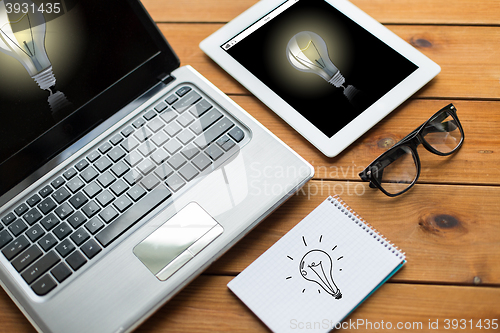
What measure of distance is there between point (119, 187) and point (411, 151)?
0.46 metres

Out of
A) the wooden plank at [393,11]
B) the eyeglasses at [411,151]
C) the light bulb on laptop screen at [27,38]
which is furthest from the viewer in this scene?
the wooden plank at [393,11]

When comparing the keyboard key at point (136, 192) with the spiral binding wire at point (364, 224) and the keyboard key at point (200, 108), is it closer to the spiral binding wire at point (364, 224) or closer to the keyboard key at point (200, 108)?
the keyboard key at point (200, 108)

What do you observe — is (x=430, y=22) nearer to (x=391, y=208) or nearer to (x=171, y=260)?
(x=391, y=208)

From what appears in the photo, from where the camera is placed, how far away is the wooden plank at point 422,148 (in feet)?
2.12

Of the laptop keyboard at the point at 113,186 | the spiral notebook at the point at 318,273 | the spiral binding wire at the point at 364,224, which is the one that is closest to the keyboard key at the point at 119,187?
the laptop keyboard at the point at 113,186

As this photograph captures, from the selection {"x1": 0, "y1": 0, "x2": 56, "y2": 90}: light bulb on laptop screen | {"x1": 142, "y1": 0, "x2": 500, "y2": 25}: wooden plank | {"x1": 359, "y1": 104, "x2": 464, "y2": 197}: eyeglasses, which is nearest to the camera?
{"x1": 0, "y1": 0, "x2": 56, "y2": 90}: light bulb on laptop screen

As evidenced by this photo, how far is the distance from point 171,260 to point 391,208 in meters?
0.35

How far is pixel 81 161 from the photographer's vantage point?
2.01 ft

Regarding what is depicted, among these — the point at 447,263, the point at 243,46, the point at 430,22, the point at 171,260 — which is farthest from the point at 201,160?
the point at 430,22

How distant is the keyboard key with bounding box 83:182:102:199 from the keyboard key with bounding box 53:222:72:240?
53mm

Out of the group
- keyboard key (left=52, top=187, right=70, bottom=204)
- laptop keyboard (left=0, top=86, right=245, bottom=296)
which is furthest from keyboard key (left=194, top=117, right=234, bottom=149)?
keyboard key (left=52, top=187, right=70, bottom=204)

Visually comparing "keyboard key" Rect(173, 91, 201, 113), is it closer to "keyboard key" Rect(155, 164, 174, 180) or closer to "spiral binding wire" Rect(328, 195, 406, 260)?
"keyboard key" Rect(155, 164, 174, 180)

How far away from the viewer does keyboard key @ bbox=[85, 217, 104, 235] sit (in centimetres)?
56

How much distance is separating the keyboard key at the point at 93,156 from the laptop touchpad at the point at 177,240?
155 mm
